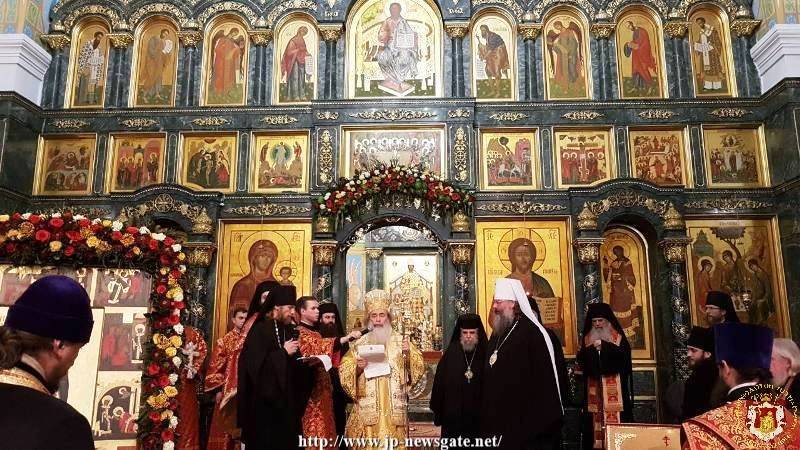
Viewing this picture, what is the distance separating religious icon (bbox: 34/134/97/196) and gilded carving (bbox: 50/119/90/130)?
0.22 metres

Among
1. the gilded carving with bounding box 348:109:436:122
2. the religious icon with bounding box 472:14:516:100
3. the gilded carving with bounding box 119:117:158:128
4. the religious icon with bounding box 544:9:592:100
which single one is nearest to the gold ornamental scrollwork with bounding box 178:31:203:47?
the gilded carving with bounding box 119:117:158:128

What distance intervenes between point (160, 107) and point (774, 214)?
42.5 ft

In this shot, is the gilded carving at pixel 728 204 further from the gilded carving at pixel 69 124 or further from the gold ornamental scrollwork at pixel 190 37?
the gilded carving at pixel 69 124

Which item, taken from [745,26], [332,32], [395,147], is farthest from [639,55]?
[332,32]

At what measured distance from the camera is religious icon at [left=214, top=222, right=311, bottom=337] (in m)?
12.0

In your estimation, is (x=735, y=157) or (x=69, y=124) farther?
(x=69, y=124)

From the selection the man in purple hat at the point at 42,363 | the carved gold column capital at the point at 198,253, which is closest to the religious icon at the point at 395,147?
the carved gold column capital at the point at 198,253

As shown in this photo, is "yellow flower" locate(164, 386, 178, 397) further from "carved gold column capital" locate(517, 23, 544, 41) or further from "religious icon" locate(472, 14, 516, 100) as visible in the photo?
"carved gold column capital" locate(517, 23, 544, 41)

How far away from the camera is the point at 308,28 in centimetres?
1373

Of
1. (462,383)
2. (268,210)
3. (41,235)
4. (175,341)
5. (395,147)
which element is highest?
(395,147)

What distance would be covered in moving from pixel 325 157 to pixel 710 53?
869 centimetres

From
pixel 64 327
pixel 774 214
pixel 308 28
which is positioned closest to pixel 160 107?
pixel 308 28

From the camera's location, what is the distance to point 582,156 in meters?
12.7

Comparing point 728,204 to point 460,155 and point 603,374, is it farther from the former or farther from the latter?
point 460,155
